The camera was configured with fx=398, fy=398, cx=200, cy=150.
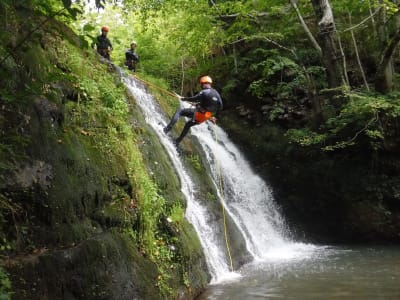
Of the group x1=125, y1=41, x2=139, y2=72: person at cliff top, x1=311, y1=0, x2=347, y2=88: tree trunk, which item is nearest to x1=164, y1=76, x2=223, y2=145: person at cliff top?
x1=311, y1=0, x2=347, y2=88: tree trunk

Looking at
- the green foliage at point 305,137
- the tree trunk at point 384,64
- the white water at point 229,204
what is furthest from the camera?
the green foliage at point 305,137

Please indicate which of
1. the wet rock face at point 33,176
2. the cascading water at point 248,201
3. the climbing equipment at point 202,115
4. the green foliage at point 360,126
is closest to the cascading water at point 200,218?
the climbing equipment at point 202,115

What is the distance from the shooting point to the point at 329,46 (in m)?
11.3

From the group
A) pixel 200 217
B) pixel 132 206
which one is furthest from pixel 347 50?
pixel 132 206

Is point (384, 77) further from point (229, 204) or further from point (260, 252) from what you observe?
point (260, 252)

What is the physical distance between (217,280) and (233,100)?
8.49 meters

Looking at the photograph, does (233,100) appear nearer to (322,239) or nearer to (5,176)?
(322,239)

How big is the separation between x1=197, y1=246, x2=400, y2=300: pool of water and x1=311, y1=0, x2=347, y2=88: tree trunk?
4912mm

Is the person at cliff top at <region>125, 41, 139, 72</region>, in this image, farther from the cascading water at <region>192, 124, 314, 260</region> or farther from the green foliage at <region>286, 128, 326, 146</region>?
the green foliage at <region>286, 128, 326, 146</region>

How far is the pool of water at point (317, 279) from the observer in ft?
20.6

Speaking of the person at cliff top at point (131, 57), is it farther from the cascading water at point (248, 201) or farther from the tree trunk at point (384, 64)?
the tree trunk at point (384, 64)

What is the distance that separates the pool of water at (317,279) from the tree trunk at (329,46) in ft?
16.1

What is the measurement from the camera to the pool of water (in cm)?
628

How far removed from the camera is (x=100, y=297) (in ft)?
14.1
